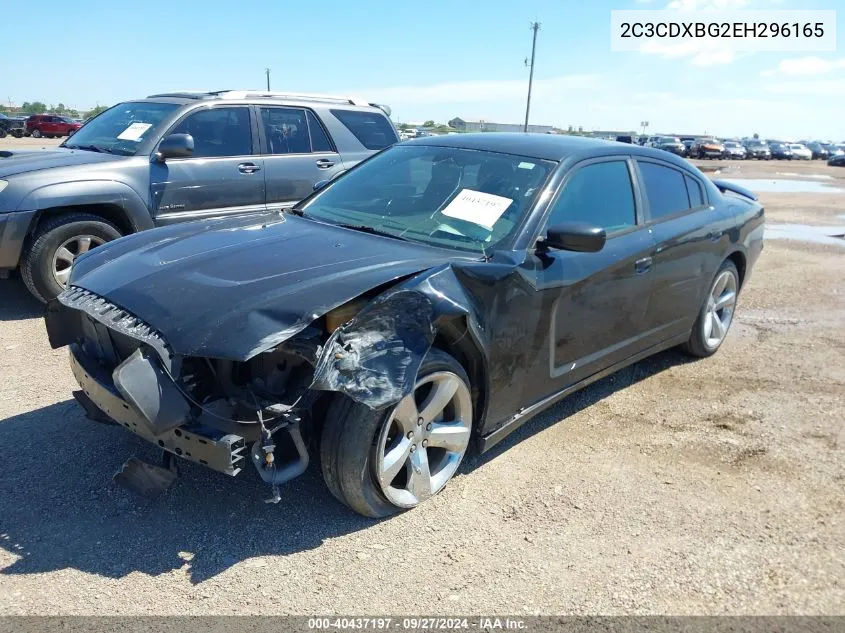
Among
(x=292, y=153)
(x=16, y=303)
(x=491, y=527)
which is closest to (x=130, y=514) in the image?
(x=491, y=527)

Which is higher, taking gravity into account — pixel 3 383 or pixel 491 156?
pixel 491 156

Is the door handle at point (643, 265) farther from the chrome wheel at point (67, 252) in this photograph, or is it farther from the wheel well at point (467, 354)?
the chrome wheel at point (67, 252)

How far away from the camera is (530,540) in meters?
2.93

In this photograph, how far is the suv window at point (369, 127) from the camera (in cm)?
741

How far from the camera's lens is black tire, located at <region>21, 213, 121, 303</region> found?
17.8 ft

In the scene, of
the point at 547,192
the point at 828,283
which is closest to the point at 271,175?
the point at 547,192

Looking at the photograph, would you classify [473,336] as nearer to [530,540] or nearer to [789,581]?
[530,540]

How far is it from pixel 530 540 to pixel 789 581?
1041 mm

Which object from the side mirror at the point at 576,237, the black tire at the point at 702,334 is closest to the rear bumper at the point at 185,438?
the side mirror at the point at 576,237

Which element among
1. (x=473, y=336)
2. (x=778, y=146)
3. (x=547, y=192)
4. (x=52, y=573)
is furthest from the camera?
(x=778, y=146)

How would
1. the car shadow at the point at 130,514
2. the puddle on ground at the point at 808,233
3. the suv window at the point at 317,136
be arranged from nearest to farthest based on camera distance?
the car shadow at the point at 130,514 → the suv window at the point at 317,136 → the puddle on ground at the point at 808,233

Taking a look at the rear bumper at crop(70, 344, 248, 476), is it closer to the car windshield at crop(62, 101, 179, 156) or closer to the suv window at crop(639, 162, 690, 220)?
the suv window at crop(639, 162, 690, 220)

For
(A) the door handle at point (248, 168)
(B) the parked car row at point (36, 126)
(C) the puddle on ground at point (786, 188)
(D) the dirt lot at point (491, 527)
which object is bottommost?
(D) the dirt lot at point (491, 527)

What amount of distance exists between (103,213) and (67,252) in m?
0.46
